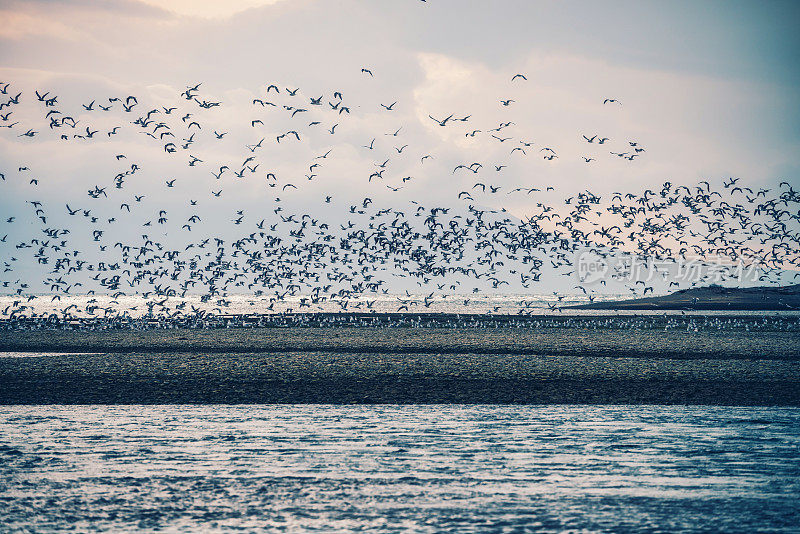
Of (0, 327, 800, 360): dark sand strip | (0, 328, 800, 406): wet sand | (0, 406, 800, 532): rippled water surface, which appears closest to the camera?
(0, 406, 800, 532): rippled water surface

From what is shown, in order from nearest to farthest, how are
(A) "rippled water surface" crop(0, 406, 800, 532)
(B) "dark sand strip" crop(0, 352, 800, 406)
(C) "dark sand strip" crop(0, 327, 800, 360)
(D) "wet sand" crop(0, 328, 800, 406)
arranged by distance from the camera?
(A) "rippled water surface" crop(0, 406, 800, 532) < (B) "dark sand strip" crop(0, 352, 800, 406) < (D) "wet sand" crop(0, 328, 800, 406) < (C) "dark sand strip" crop(0, 327, 800, 360)

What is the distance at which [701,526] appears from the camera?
1389cm

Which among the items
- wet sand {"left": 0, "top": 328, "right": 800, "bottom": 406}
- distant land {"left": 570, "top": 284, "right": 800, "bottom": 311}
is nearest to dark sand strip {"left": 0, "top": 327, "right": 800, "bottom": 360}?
wet sand {"left": 0, "top": 328, "right": 800, "bottom": 406}

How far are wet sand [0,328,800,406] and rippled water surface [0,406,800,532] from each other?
400cm

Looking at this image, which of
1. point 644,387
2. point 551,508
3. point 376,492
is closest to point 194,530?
point 376,492

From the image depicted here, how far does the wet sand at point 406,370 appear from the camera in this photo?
3031cm

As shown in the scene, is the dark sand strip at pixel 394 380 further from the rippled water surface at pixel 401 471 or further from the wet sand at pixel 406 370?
the rippled water surface at pixel 401 471

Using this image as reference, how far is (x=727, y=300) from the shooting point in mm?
136375

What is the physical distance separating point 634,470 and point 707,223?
4330 centimetres

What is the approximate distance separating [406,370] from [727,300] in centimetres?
11069

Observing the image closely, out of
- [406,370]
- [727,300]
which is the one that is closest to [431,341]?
[406,370]

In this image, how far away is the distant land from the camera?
125 meters

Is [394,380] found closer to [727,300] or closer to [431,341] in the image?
[431,341]

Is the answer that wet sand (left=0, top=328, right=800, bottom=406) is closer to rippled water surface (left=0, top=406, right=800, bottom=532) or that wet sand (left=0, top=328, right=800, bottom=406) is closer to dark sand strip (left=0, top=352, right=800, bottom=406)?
dark sand strip (left=0, top=352, right=800, bottom=406)
